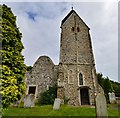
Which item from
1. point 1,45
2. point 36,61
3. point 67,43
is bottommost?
point 1,45

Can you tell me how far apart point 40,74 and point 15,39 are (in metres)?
15.4

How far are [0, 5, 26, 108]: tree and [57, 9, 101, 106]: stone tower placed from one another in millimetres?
12135

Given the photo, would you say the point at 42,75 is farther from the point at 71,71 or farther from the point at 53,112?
the point at 53,112

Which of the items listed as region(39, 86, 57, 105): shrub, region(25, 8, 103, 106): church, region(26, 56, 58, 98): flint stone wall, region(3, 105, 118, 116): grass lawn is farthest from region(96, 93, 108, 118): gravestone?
region(26, 56, 58, 98): flint stone wall

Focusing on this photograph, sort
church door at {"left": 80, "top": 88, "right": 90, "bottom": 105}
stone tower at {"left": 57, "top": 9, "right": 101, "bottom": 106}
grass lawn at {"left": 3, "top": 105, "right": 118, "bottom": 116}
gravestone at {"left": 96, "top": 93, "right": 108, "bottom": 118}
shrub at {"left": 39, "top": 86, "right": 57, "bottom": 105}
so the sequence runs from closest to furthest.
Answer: gravestone at {"left": 96, "top": 93, "right": 108, "bottom": 118} → grass lawn at {"left": 3, "top": 105, "right": 118, "bottom": 116} → shrub at {"left": 39, "top": 86, "right": 57, "bottom": 105} → stone tower at {"left": 57, "top": 9, "right": 101, "bottom": 106} → church door at {"left": 80, "top": 88, "right": 90, "bottom": 105}

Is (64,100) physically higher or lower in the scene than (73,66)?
lower

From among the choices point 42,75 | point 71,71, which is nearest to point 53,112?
point 71,71

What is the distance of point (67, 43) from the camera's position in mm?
27859

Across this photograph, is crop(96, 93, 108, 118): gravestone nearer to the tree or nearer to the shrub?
the tree

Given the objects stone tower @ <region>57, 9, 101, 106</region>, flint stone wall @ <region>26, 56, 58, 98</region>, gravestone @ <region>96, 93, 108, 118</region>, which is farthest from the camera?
flint stone wall @ <region>26, 56, 58, 98</region>

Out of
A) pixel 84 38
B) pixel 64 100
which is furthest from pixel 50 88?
pixel 84 38

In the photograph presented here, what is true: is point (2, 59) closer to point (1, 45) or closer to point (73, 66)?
point (1, 45)

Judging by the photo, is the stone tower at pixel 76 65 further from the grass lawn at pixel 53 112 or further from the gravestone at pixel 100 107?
the gravestone at pixel 100 107

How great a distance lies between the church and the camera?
77.9 feet
